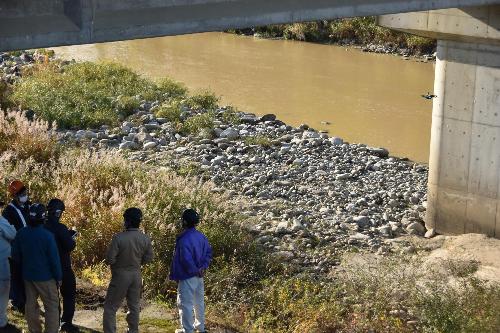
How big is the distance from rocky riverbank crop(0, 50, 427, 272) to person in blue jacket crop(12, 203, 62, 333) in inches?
200

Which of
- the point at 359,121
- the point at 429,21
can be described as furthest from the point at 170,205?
the point at 359,121

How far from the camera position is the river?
21766 mm

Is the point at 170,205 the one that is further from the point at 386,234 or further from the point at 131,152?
the point at 131,152

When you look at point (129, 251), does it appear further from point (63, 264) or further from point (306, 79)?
point (306, 79)

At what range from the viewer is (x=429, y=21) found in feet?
45.7

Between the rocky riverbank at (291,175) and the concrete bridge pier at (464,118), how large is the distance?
2.40 feet

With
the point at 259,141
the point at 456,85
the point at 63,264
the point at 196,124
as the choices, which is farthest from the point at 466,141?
the point at 63,264

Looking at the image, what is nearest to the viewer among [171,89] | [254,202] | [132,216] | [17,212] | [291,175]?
[132,216]

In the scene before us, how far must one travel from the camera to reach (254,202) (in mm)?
15547

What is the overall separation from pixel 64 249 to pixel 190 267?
44.2 inches

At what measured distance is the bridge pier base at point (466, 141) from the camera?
13875 millimetres

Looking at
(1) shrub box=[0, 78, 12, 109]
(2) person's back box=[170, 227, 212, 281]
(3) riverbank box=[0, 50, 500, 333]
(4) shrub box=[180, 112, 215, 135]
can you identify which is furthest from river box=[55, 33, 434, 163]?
(2) person's back box=[170, 227, 212, 281]

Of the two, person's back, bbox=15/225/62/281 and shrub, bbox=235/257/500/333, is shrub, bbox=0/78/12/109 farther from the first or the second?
person's back, bbox=15/225/62/281

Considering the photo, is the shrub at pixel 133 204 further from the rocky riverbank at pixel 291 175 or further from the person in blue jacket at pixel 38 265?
the person in blue jacket at pixel 38 265
